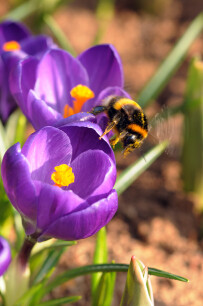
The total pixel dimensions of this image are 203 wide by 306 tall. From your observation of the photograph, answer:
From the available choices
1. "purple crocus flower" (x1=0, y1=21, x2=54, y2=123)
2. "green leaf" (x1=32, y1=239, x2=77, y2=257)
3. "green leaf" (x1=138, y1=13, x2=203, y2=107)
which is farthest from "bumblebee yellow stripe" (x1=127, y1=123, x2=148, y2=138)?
"green leaf" (x1=138, y1=13, x2=203, y2=107)

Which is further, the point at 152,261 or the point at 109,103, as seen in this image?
the point at 152,261

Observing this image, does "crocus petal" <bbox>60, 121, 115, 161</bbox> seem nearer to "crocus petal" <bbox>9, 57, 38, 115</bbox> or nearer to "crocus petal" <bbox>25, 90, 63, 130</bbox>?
"crocus petal" <bbox>25, 90, 63, 130</bbox>

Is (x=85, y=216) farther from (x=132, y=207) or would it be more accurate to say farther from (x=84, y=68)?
(x=132, y=207)

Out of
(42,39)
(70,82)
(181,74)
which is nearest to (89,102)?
(70,82)

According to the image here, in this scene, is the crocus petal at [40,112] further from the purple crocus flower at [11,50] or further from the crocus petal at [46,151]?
the purple crocus flower at [11,50]

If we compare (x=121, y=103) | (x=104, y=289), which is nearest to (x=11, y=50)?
(x=121, y=103)
